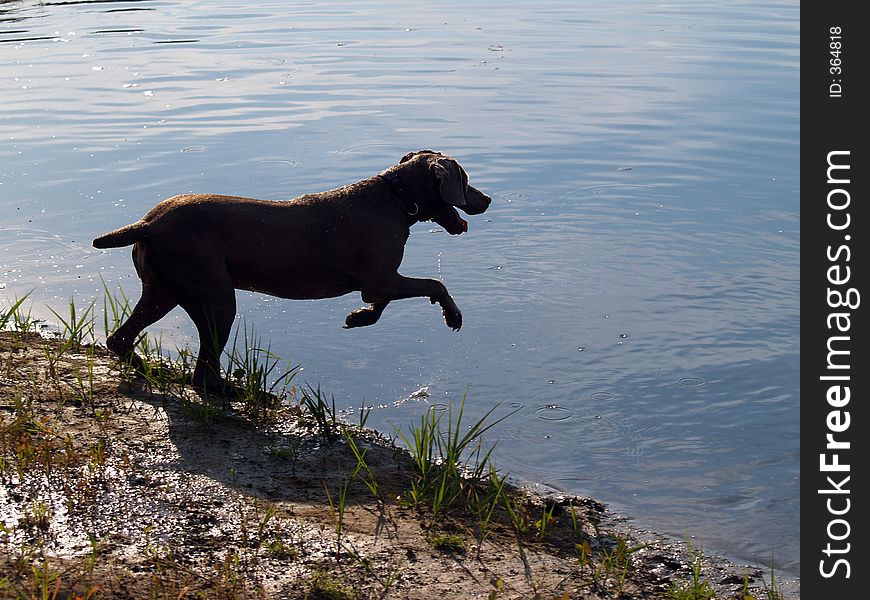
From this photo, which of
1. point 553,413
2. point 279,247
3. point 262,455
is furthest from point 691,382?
point 262,455

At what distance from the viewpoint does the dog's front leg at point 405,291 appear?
6.33 meters

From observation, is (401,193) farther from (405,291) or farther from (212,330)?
(212,330)

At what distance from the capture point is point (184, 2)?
28234mm

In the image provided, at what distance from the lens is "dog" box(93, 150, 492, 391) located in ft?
18.8

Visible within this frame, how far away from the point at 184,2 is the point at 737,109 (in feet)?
60.7

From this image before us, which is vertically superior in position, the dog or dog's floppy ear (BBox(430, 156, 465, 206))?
dog's floppy ear (BBox(430, 156, 465, 206))

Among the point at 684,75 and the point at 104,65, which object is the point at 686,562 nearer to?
the point at 684,75

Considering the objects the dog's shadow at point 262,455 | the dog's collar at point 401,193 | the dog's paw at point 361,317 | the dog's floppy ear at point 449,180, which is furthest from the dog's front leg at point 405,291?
the dog's shadow at point 262,455

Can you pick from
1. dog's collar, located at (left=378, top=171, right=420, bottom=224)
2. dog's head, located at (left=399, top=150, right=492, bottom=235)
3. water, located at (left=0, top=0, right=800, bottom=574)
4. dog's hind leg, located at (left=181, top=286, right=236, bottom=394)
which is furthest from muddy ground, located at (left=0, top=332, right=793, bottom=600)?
dog's head, located at (left=399, top=150, right=492, bottom=235)

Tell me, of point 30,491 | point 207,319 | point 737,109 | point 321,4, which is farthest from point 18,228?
point 321,4

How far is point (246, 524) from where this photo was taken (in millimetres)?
4301

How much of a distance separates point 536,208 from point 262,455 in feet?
18.3

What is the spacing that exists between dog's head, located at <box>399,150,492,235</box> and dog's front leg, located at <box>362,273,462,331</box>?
44 cm
